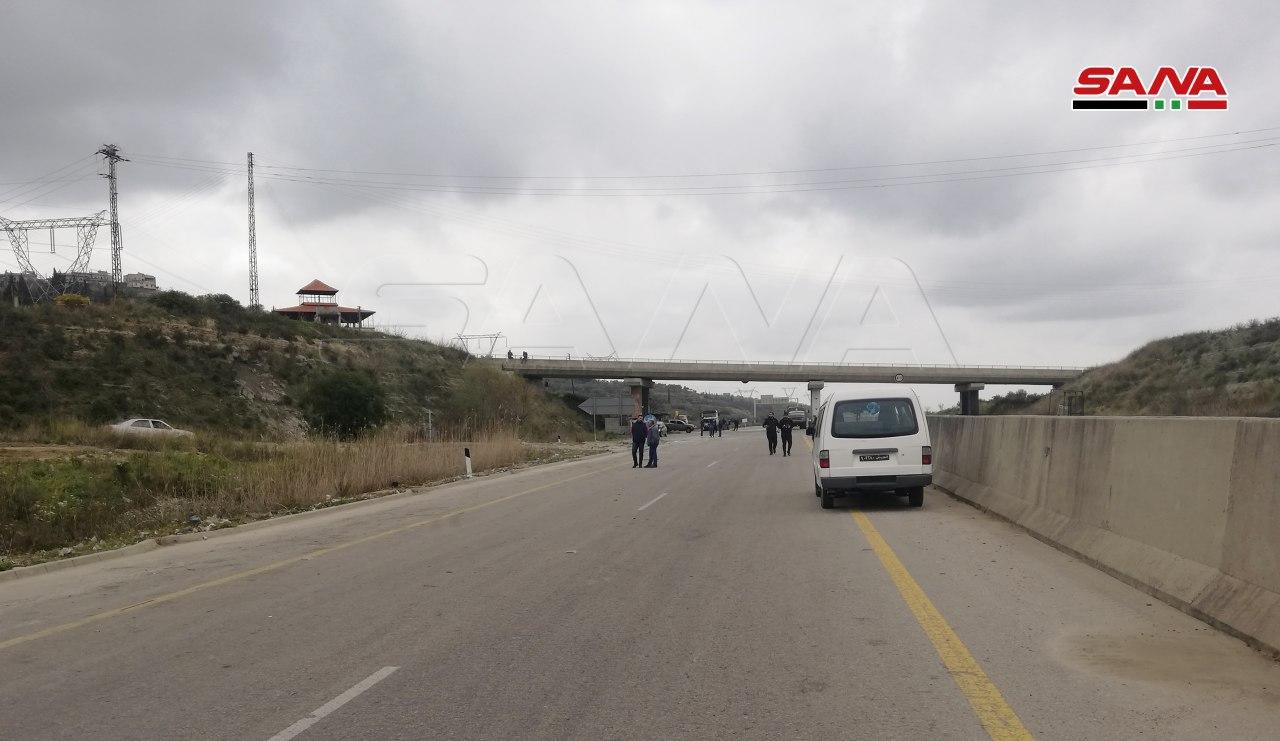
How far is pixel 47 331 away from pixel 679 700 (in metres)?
57.8

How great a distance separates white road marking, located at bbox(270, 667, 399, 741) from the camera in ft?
16.3

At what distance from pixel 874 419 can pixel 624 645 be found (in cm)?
981

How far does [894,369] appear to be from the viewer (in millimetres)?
89438

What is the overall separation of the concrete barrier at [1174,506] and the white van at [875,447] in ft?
7.66

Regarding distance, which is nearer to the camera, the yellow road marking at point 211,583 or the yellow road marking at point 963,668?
the yellow road marking at point 963,668

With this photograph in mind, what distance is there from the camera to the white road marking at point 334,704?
4.98m

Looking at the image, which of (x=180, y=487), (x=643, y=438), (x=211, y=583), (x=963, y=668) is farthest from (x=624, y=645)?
(x=643, y=438)

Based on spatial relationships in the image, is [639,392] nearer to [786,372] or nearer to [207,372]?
[786,372]

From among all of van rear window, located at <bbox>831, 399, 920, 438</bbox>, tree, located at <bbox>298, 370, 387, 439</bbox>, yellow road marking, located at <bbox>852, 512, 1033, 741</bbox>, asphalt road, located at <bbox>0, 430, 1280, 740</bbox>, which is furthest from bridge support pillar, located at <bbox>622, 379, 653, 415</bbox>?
yellow road marking, located at <bbox>852, 512, 1033, 741</bbox>

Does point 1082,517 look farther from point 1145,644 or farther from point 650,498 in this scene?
point 650,498

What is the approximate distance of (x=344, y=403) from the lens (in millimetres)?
51469

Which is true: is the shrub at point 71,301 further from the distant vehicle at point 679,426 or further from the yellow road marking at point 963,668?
the yellow road marking at point 963,668

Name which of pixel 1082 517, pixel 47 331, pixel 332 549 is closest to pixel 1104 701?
pixel 1082 517

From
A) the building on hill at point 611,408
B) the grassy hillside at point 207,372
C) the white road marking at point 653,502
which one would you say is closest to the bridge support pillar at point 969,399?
the building on hill at point 611,408
